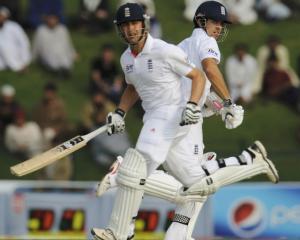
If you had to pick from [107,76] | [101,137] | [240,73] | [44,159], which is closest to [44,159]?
[44,159]

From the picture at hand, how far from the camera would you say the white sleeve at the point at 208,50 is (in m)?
7.90

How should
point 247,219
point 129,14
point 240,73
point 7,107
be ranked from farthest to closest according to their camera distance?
point 240,73, point 7,107, point 247,219, point 129,14

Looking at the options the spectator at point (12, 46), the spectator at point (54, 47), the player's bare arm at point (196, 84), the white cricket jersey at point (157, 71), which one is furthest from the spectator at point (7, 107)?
the player's bare arm at point (196, 84)

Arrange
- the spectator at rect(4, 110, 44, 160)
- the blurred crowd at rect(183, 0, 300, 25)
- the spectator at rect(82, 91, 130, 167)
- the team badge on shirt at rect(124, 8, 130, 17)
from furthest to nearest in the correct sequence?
the blurred crowd at rect(183, 0, 300, 25)
the spectator at rect(4, 110, 44, 160)
the spectator at rect(82, 91, 130, 167)
the team badge on shirt at rect(124, 8, 130, 17)

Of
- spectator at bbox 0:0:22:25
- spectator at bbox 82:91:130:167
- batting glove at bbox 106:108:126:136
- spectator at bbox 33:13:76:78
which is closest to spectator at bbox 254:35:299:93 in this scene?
spectator at bbox 82:91:130:167

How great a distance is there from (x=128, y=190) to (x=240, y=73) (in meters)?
6.83

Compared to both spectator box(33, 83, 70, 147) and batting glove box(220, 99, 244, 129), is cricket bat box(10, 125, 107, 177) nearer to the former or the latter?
batting glove box(220, 99, 244, 129)

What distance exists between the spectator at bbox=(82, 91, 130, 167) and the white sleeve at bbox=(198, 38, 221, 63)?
511 cm

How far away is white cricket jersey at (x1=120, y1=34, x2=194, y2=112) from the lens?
7613 mm

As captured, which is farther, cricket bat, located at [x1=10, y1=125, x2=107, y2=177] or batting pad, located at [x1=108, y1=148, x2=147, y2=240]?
cricket bat, located at [x1=10, y1=125, x2=107, y2=177]

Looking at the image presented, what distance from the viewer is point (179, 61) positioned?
761cm

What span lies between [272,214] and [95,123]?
279 centimetres

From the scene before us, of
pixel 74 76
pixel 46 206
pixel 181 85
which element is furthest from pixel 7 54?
pixel 181 85

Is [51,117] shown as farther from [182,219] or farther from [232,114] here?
[232,114]
